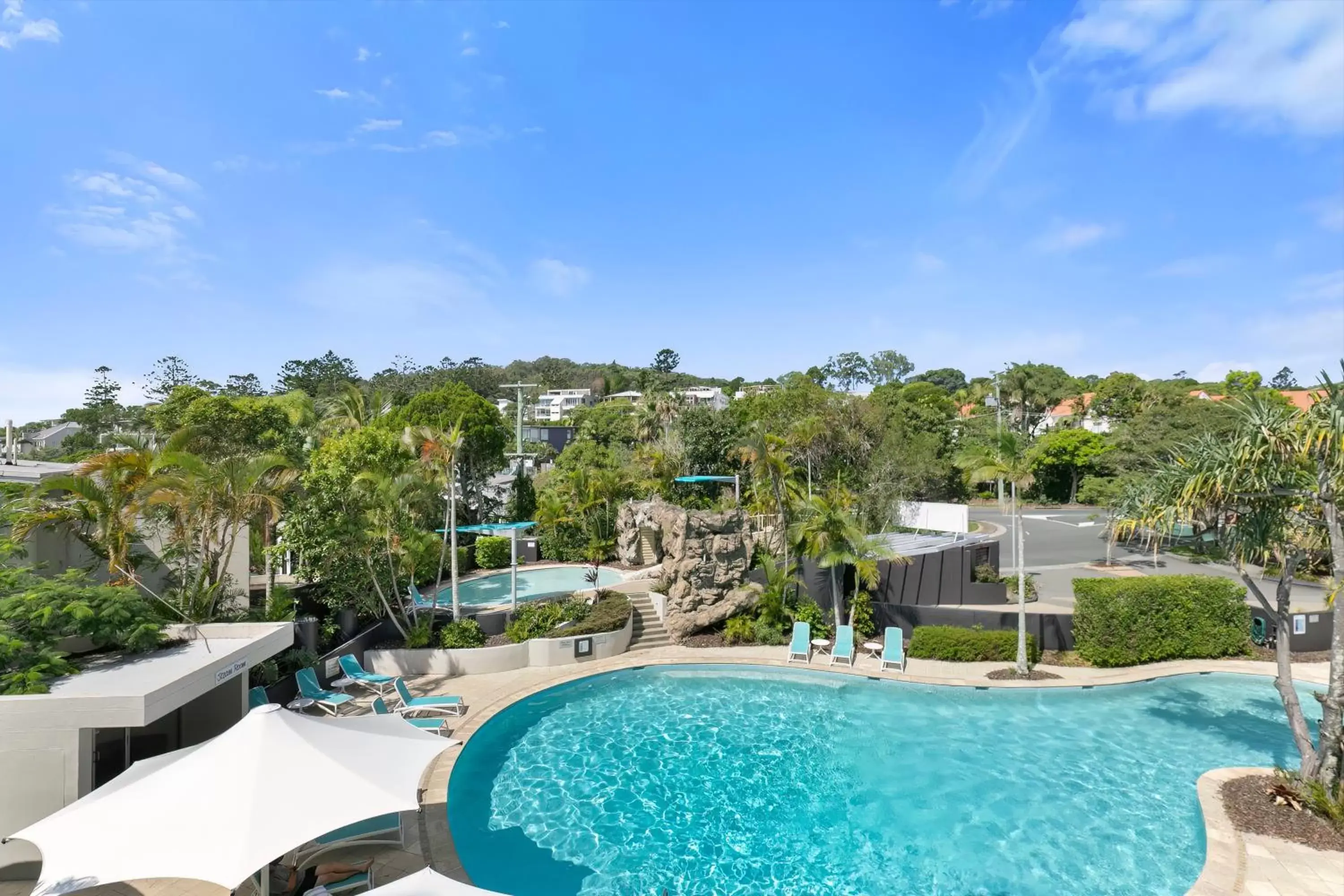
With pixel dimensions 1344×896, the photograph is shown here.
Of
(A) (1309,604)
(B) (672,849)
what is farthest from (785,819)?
(A) (1309,604)

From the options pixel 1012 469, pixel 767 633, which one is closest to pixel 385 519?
pixel 767 633

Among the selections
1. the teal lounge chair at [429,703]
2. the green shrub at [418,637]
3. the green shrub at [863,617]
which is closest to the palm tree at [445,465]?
the green shrub at [418,637]

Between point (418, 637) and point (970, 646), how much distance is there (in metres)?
14.2

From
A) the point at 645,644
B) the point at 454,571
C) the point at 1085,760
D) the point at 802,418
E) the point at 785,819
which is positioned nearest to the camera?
the point at 785,819

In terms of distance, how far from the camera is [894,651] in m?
16.9

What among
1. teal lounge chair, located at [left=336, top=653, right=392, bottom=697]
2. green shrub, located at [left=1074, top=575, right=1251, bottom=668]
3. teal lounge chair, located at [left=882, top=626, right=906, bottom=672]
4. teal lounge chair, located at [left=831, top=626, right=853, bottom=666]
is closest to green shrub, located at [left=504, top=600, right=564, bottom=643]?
teal lounge chair, located at [left=336, top=653, right=392, bottom=697]

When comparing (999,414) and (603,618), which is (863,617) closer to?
(603,618)

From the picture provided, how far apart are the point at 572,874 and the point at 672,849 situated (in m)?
1.49

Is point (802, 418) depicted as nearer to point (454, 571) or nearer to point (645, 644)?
point (645, 644)

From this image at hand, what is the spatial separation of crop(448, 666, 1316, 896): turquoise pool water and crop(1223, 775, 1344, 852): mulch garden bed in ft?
1.97

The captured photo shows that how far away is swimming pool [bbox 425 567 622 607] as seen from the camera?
21.7 meters

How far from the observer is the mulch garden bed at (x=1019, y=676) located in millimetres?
15953

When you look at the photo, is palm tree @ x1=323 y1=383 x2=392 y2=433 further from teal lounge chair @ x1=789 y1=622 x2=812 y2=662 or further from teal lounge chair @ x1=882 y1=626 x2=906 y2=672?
teal lounge chair @ x1=882 y1=626 x2=906 y2=672

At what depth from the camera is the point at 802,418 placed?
3494 centimetres
